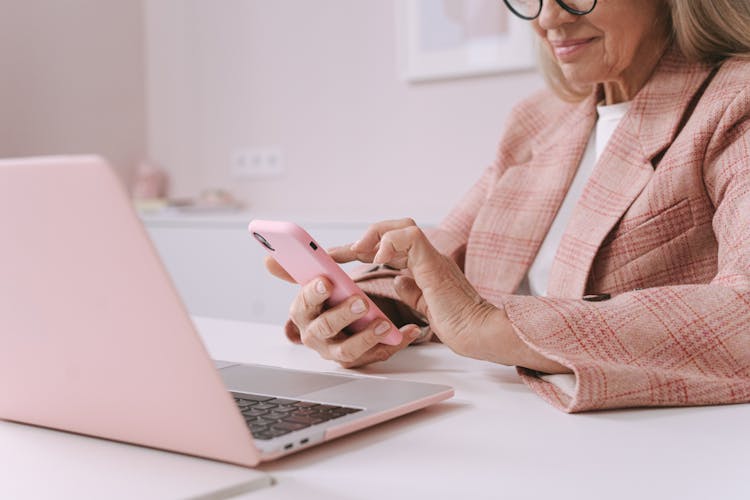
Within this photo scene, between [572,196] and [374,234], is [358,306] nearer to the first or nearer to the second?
[374,234]

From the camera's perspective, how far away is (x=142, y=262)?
64 cm

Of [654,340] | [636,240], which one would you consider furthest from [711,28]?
[654,340]

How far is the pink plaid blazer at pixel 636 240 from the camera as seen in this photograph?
971 mm

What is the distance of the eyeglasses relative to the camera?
4.58ft

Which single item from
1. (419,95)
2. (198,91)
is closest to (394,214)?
(419,95)

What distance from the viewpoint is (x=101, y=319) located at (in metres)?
0.70

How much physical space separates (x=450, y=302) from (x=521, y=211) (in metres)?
0.52

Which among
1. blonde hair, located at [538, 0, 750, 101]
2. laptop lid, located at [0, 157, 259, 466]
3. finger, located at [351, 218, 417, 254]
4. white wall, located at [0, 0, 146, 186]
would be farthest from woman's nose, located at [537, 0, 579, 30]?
white wall, located at [0, 0, 146, 186]

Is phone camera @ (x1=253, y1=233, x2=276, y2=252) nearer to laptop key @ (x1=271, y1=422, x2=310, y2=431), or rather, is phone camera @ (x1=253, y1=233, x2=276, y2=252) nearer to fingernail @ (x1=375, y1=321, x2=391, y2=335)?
fingernail @ (x1=375, y1=321, x2=391, y2=335)

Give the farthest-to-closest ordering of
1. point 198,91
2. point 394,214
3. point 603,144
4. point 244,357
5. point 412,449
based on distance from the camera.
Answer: point 198,91
point 394,214
point 603,144
point 244,357
point 412,449

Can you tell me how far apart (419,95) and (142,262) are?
2.66 meters

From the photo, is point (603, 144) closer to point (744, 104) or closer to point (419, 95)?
point (744, 104)

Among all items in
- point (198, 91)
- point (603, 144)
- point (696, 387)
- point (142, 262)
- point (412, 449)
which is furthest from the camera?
point (198, 91)

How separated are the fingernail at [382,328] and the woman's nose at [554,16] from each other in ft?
1.89
